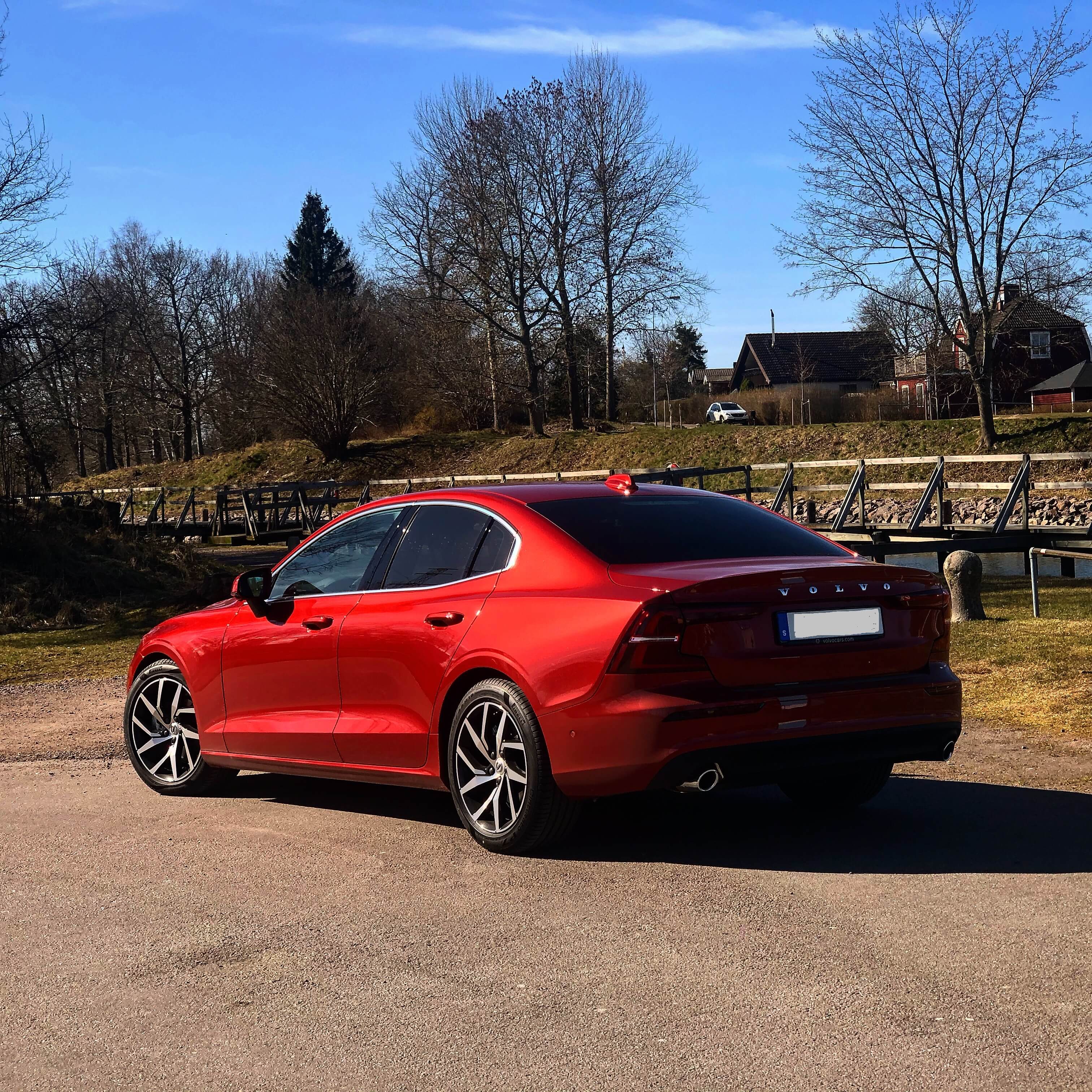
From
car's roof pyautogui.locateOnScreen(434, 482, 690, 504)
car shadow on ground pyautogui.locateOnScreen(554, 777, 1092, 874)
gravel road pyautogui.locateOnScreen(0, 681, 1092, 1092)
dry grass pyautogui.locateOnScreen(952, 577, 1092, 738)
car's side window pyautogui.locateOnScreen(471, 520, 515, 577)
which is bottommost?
dry grass pyautogui.locateOnScreen(952, 577, 1092, 738)

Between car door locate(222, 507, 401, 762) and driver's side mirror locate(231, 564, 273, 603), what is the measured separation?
0.04m

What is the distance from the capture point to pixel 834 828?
5.94 meters

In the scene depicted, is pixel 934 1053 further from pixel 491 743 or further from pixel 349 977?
pixel 491 743

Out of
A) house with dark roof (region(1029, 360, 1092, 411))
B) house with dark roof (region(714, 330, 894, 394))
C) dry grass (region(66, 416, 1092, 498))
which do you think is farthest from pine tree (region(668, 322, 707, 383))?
dry grass (region(66, 416, 1092, 498))

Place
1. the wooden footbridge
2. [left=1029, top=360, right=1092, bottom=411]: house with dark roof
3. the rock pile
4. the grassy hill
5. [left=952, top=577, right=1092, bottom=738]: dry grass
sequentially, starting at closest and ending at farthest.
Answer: [left=952, top=577, right=1092, bottom=738]: dry grass → the wooden footbridge → the rock pile → the grassy hill → [left=1029, top=360, right=1092, bottom=411]: house with dark roof

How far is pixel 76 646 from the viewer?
15.6 meters

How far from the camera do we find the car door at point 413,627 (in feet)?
19.1

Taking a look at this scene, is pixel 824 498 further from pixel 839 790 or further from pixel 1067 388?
pixel 1067 388

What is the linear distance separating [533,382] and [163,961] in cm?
4878

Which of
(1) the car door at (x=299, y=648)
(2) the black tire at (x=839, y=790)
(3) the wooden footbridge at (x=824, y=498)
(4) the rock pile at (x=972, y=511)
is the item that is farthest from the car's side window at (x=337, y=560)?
(4) the rock pile at (x=972, y=511)

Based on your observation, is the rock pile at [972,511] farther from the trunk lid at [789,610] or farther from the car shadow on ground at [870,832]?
the trunk lid at [789,610]

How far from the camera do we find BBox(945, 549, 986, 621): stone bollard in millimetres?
13711

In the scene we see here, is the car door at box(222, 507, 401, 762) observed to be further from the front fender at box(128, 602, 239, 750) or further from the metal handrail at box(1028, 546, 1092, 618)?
the metal handrail at box(1028, 546, 1092, 618)

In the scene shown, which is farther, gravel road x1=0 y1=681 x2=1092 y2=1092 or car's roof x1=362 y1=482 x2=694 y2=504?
car's roof x1=362 y1=482 x2=694 y2=504
